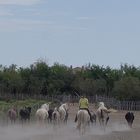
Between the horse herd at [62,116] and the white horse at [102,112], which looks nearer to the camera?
the horse herd at [62,116]

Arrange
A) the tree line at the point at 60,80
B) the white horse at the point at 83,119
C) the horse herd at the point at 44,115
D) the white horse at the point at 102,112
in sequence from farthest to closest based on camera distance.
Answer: the tree line at the point at 60,80 < the white horse at the point at 102,112 < the horse herd at the point at 44,115 < the white horse at the point at 83,119

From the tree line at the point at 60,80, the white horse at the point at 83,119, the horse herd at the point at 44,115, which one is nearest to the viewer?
the white horse at the point at 83,119

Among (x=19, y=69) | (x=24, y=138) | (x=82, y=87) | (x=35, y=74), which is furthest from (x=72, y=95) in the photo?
Answer: (x=24, y=138)

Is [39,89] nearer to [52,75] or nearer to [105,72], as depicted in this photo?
[52,75]

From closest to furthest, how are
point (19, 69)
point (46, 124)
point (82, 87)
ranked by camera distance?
point (46, 124) → point (82, 87) → point (19, 69)

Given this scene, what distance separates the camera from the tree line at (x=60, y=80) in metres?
92.6

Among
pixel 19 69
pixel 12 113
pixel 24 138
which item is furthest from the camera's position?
pixel 19 69

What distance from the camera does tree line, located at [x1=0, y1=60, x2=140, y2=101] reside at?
304 ft

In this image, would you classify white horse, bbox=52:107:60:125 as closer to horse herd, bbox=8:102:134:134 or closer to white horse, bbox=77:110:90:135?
horse herd, bbox=8:102:134:134

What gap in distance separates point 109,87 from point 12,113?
62134mm

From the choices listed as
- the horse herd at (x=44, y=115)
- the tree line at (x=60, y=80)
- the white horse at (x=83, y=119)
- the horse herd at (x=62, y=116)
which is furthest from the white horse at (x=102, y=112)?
the tree line at (x=60, y=80)

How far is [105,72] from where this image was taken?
100062mm

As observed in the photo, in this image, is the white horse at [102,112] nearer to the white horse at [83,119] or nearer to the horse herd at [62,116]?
the horse herd at [62,116]

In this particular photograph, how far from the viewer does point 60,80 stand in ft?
312
